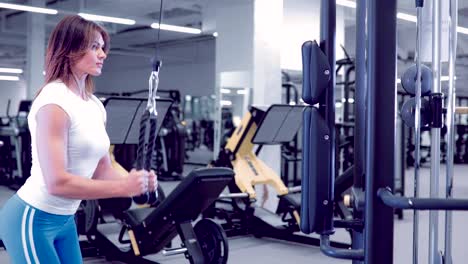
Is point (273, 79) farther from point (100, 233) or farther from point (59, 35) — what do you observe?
point (59, 35)

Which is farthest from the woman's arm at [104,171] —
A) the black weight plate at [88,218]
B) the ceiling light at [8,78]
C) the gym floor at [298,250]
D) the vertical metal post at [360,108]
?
the ceiling light at [8,78]

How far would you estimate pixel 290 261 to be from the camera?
4.44 m

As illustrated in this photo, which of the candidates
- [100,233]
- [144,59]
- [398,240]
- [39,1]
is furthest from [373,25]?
[144,59]

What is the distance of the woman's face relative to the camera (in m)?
1.68

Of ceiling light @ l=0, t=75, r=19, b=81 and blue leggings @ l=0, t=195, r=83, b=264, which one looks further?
ceiling light @ l=0, t=75, r=19, b=81

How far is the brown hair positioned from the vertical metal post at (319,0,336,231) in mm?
725

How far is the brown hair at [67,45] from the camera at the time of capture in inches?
65.1

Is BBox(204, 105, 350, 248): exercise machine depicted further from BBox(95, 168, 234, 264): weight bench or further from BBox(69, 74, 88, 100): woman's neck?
BBox(69, 74, 88, 100): woman's neck

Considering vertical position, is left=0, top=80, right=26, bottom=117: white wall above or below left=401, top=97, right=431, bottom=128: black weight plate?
above

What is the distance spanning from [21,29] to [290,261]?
12.0m

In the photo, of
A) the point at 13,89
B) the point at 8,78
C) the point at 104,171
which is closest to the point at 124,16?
the point at 13,89

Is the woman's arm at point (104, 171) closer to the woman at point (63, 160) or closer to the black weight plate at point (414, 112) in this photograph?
the woman at point (63, 160)

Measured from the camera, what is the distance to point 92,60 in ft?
5.53

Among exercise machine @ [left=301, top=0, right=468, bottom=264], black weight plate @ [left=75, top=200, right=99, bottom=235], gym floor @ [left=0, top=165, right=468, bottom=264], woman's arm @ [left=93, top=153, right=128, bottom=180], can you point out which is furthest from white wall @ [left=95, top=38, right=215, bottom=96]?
exercise machine @ [left=301, top=0, right=468, bottom=264]
